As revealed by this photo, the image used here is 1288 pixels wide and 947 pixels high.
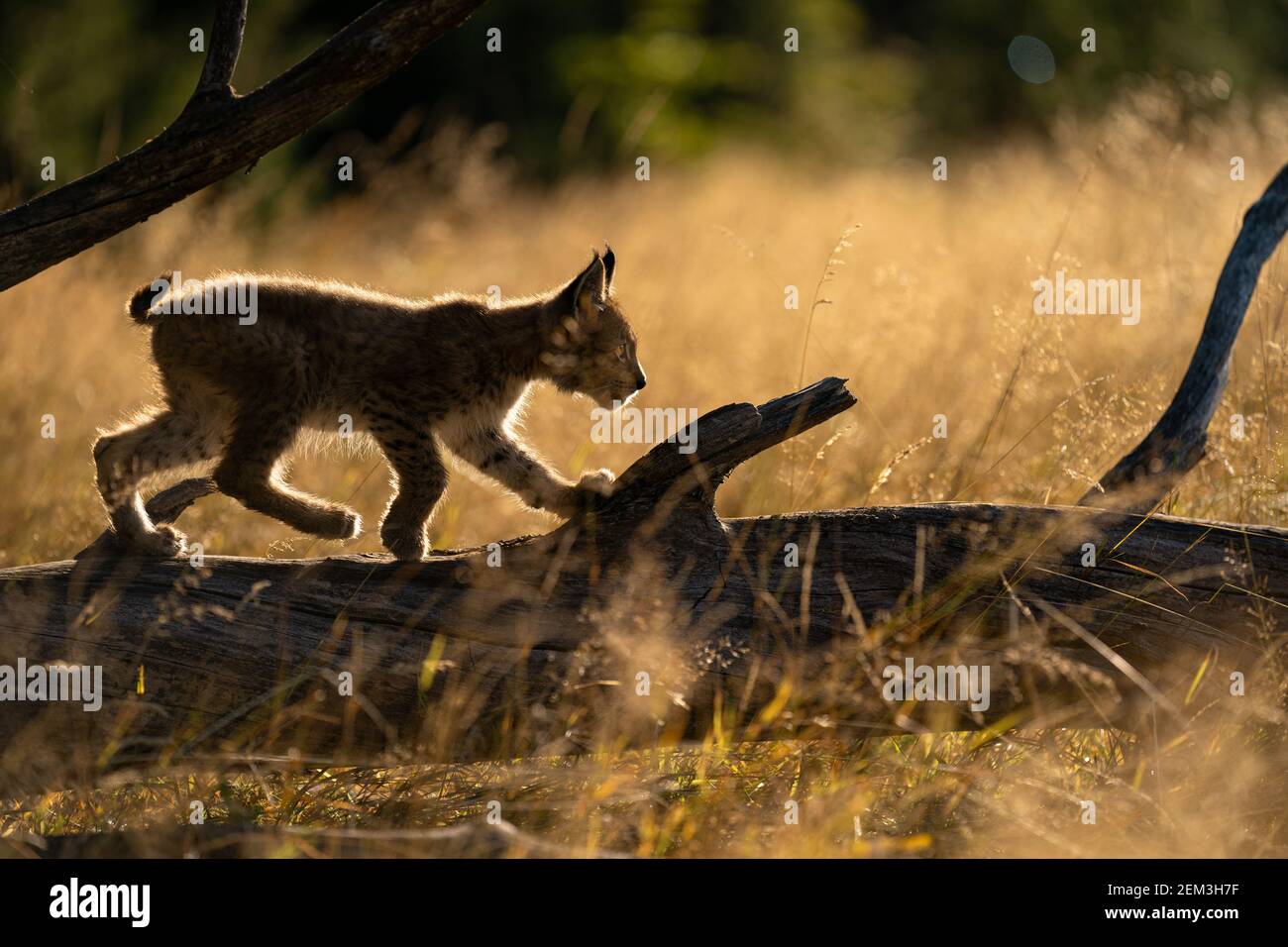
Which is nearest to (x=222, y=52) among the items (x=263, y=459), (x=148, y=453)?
(x=263, y=459)

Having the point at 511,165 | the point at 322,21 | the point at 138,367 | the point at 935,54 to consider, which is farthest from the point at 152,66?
the point at 935,54

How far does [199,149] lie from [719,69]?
17.5 meters

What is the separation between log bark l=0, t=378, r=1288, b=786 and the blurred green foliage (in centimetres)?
1038

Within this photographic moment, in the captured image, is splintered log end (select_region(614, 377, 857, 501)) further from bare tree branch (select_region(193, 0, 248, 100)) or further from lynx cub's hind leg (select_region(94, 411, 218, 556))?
lynx cub's hind leg (select_region(94, 411, 218, 556))

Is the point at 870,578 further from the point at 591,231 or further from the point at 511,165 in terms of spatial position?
the point at 511,165

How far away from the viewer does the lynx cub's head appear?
542 cm

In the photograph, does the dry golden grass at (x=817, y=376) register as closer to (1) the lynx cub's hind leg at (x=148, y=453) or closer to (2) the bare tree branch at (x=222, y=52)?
(1) the lynx cub's hind leg at (x=148, y=453)

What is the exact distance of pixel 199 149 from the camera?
3713mm

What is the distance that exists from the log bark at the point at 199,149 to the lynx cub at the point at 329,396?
1.01 m

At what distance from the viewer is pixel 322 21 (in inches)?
744

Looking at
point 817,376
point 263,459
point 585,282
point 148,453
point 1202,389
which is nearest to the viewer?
point 1202,389

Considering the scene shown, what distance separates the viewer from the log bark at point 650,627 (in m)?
3.73

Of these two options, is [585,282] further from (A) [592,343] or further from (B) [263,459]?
(B) [263,459]

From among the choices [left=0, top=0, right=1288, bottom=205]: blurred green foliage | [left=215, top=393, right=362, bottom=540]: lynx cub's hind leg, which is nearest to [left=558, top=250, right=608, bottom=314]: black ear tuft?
[left=215, top=393, right=362, bottom=540]: lynx cub's hind leg
